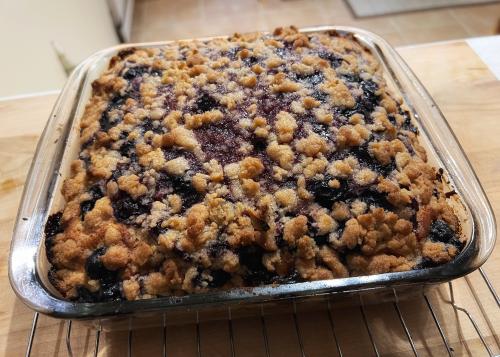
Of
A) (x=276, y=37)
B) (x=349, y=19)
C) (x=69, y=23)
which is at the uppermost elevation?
(x=276, y=37)

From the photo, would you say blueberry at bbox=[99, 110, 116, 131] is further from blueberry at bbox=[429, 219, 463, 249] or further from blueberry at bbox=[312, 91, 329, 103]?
blueberry at bbox=[429, 219, 463, 249]

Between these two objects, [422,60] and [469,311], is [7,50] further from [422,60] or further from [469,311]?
[469,311]

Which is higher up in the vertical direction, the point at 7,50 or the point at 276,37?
the point at 276,37

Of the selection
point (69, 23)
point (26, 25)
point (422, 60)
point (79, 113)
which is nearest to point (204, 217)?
point (79, 113)

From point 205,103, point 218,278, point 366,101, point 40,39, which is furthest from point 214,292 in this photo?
point 40,39

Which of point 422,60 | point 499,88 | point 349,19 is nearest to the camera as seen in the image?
point 499,88

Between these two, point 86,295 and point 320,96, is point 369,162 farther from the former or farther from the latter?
point 86,295

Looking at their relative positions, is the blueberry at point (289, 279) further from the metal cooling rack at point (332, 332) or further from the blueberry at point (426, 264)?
the blueberry at point (426, 264)
